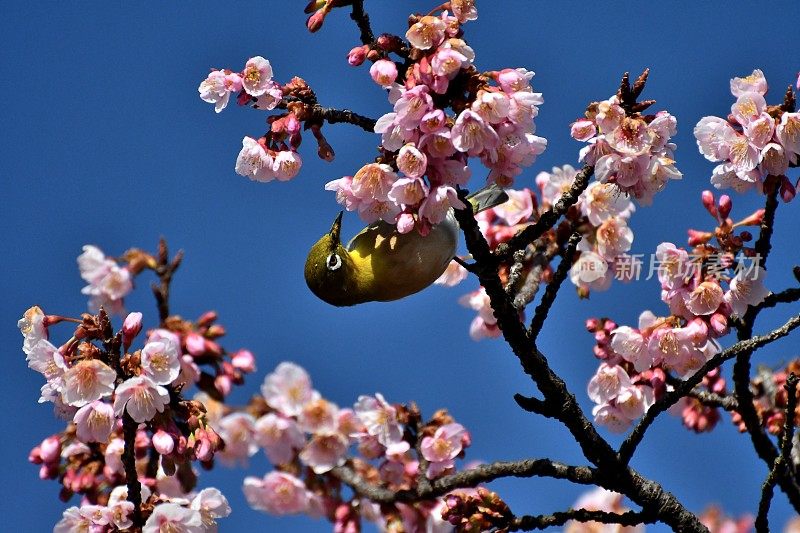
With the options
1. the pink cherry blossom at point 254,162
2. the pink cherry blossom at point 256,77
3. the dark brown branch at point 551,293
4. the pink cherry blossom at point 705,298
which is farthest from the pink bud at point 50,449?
the pink cherry blossom at point 705,298

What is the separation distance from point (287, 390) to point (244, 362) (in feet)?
1.22

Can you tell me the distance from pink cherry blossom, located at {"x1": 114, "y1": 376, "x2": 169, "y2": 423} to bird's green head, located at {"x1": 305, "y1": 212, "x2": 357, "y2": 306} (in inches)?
84.5

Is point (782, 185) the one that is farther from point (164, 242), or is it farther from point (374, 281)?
point (164, 242)

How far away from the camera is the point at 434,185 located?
4.22m

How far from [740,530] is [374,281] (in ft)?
9.18

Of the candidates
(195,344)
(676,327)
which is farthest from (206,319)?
(676,327)

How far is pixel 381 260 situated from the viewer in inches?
248

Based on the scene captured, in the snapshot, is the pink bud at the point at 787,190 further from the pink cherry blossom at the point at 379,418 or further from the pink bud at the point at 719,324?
the pink cherry blossom at the point at 379,418

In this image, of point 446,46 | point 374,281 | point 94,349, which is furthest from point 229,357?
point 446,46

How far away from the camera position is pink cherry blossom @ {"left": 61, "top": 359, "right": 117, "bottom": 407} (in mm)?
4470

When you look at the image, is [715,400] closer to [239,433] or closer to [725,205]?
[725,205]

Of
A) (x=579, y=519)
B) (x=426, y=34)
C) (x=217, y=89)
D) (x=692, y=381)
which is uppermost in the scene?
(x=217, y=89)

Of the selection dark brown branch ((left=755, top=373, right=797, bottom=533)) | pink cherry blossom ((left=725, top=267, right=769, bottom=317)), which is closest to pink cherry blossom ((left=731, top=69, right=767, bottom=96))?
pink cherry blossom ((left=725, top=267, right=769, bottom=317))

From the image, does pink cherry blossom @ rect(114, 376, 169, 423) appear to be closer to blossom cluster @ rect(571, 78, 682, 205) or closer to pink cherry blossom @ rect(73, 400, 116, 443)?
pink cherry blossom @ rect(73, 400, 116, 443)
